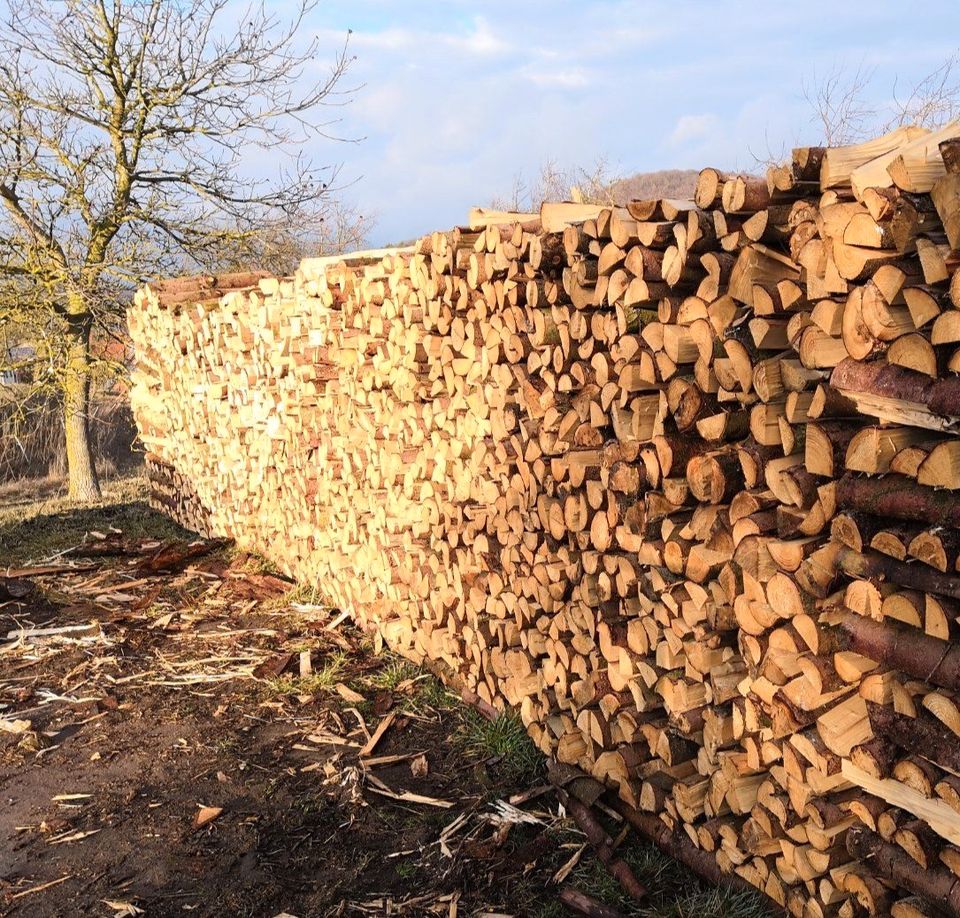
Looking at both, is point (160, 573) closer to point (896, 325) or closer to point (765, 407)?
point (765, 407)

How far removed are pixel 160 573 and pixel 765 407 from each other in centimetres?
619

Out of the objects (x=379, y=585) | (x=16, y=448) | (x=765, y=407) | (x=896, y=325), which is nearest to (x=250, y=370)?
(x=379, y=585)

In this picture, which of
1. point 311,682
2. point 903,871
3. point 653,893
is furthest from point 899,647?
point 311,682

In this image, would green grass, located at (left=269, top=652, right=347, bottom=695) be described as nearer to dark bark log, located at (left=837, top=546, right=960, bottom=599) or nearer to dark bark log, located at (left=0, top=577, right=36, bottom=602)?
dark bark log, located at (left=0, top=577, right=36, bottom=602)

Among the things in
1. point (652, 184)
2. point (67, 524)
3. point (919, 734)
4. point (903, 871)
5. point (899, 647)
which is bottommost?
point (67, 524)

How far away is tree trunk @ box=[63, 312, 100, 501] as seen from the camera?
482 inches

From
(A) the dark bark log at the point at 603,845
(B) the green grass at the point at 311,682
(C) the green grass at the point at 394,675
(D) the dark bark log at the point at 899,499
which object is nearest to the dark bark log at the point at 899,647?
(D) the dark bark log at the point at 899,499

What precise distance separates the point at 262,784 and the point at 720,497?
102 inches

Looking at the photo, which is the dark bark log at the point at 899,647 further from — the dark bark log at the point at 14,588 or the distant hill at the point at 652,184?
the distant hill at the point at 652,184

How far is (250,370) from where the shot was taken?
7.34 meters

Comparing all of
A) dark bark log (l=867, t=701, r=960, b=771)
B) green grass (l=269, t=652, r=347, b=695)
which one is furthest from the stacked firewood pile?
green grass (l=269, t=652, r=347, b=695)

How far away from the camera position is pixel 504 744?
4277 millimetres

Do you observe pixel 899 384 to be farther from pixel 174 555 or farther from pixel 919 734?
pixel 174 555

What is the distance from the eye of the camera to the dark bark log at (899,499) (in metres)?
2.23
